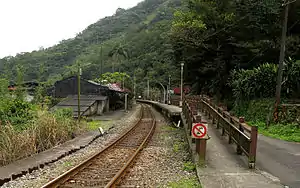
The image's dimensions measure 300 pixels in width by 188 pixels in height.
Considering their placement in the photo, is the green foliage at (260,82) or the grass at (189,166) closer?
the grass at (189,166)

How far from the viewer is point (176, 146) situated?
1066 cm

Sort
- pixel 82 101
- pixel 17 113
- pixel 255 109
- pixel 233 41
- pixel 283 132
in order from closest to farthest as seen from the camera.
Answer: pixel 283 132 < pixel 17 113 < pixel 255 109 < pixel 233 41 < pixel 82 101

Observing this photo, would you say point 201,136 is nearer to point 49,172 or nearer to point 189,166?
point 189,166

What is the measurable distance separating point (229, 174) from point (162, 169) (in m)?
1.95

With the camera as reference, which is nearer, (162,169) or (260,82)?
(162,169)

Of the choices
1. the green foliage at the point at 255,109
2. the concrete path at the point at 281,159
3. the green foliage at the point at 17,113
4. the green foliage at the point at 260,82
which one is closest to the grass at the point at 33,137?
the green foliage at the point at 17,113

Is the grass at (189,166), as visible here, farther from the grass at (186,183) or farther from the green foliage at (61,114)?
the green foliage at (61,114)

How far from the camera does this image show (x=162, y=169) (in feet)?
23.6

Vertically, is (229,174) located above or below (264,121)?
below

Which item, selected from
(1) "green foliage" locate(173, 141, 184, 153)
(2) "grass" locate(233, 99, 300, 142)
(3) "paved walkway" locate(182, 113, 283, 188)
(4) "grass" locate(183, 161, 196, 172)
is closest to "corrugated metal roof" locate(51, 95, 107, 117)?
(2) "grass" locate(233, 99, 300, 142)

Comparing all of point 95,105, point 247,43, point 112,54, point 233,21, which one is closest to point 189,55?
point 233,21

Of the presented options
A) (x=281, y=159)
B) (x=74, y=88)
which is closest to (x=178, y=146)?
(x=281, y=159)

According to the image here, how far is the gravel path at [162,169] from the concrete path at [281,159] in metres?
1.80

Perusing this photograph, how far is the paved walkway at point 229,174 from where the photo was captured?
5250 millimetres
